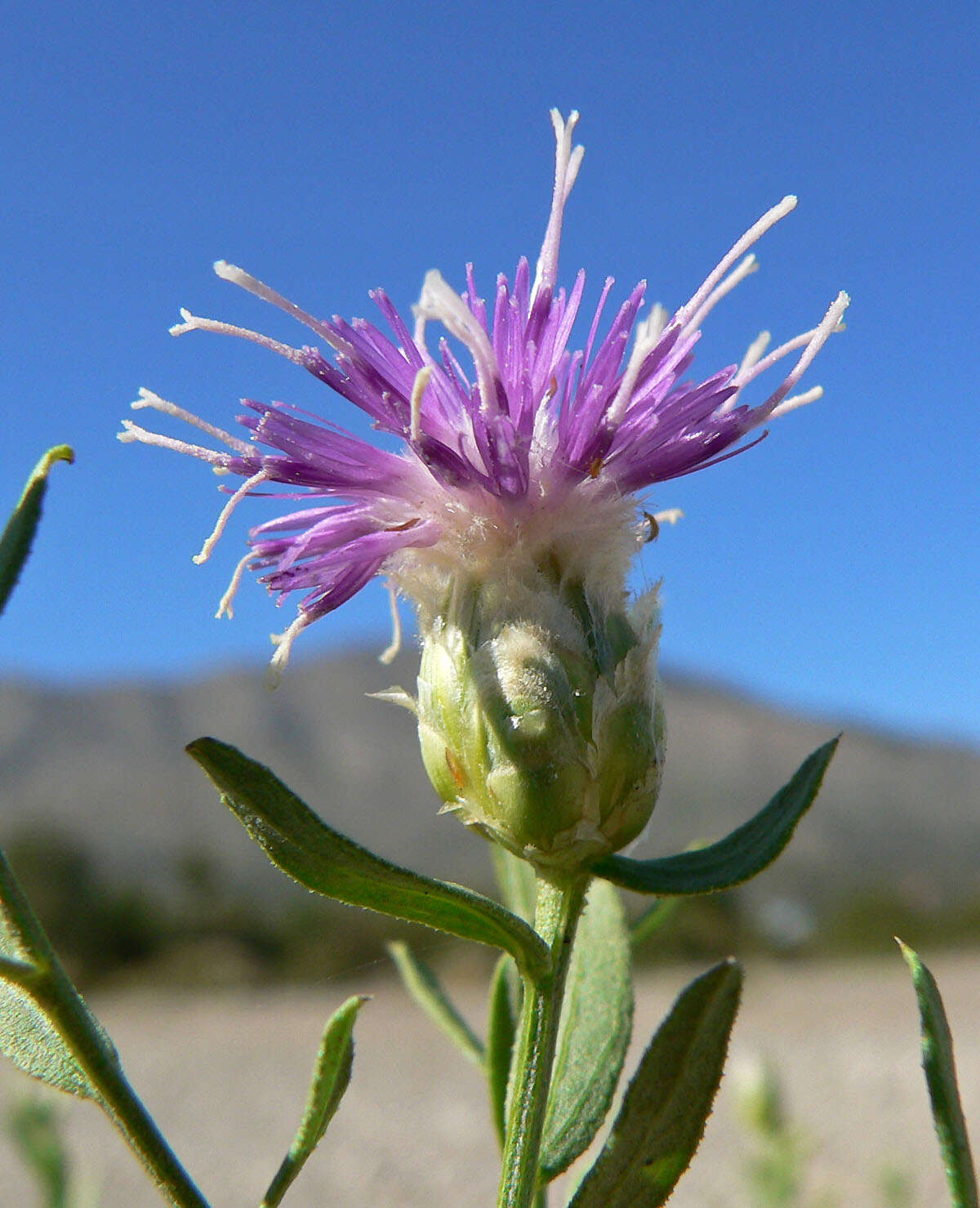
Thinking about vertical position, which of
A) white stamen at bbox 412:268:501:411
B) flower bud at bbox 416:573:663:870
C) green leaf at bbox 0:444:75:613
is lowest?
flower bud at bbox 416:573:663:870

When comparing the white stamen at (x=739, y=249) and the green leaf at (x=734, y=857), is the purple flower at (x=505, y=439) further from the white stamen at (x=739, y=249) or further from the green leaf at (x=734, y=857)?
the green leaf at (x=734, y=857)

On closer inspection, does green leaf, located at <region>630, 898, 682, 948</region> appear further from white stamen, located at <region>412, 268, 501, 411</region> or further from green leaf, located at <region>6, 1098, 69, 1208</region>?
green leaf, located at <region>6, 1098, 69, 1208</region>

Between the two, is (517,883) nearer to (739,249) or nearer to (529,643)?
(529,643)

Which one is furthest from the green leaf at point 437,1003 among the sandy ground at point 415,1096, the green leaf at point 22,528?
the sandy ground at point 415,1096

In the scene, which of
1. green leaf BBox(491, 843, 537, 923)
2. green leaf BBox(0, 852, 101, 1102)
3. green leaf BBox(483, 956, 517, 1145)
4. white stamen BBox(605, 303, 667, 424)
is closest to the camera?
green leaf BBox(0, 852, 101, 1102)

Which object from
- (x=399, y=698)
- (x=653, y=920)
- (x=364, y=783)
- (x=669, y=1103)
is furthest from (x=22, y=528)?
(x=364, y=783)

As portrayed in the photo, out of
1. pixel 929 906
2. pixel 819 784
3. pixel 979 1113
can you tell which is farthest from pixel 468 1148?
pixel 929 906

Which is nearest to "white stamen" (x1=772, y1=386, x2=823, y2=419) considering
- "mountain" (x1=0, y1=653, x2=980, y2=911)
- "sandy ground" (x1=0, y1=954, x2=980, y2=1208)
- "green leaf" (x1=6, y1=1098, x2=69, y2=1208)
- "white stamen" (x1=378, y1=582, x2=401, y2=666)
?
"white stamen" (x1=378, y1=582, x2=401, y2=666)
